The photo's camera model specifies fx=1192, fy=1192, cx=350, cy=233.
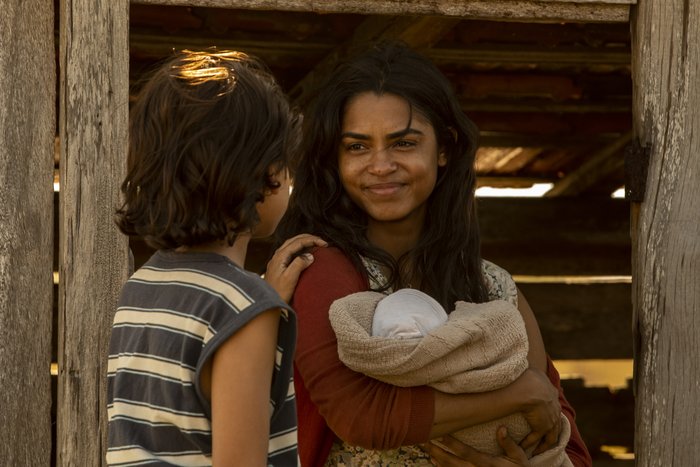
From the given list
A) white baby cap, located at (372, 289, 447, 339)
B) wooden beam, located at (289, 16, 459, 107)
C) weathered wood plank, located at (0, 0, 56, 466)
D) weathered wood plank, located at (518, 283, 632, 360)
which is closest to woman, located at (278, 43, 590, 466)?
white baby cap, located at (372, 289, 447, 339)

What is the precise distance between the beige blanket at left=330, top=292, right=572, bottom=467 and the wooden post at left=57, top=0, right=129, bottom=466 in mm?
840

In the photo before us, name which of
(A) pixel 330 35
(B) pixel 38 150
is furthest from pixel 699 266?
(A) pixel 330 35

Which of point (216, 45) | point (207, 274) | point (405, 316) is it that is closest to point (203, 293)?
point (207, 274)

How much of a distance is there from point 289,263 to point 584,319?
4854 millimetres

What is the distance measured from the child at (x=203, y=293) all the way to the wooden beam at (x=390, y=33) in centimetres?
219

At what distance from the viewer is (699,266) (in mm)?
3326

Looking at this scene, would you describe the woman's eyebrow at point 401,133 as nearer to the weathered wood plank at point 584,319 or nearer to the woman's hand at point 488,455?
the woman's hand at point 488,455

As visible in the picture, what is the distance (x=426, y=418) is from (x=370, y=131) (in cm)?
78

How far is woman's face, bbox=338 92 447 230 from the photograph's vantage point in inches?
113

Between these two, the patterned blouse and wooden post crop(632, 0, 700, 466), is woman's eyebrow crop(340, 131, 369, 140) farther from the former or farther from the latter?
wooden post crop(632, 0, 700, 466)

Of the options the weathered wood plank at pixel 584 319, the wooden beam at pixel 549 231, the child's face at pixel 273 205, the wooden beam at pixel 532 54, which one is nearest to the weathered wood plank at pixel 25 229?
the child's face at pixel 273 205

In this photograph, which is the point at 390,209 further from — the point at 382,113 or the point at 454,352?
the point at 454,352

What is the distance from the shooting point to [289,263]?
106 inches

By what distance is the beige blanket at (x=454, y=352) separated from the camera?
7.80ft
